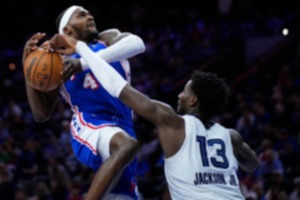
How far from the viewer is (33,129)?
14070 millimetres

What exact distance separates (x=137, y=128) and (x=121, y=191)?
7.63 meters

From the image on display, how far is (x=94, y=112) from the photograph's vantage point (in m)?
5.05

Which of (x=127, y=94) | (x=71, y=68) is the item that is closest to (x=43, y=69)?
(x=71, y=68)

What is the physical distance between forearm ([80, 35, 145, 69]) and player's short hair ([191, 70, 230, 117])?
A: 1.85 ft

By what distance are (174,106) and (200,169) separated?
32.2 ft

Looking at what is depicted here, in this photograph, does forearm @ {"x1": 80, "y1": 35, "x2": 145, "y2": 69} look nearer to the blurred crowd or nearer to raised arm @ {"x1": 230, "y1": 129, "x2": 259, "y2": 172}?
raised arm @ {"x1": 230, "y1": 129, "x2": 259, "y2": 172}

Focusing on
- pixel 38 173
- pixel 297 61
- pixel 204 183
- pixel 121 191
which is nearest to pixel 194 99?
pixel 204 183

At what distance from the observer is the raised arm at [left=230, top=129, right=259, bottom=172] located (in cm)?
470

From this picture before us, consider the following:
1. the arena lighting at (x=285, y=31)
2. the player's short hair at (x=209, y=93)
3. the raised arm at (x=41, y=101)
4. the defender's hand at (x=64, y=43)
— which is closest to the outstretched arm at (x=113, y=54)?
the defender's hand at (x=64, y=43)

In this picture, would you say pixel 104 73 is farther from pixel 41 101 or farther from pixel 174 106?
pixel 174 106

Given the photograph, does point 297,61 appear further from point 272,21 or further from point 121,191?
point 121,191

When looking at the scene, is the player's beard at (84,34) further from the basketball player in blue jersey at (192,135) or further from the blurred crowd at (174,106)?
the blurred crowd at (174,106)

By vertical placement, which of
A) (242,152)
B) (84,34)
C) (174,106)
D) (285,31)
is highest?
(84,34)

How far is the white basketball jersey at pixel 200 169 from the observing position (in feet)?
14.1
